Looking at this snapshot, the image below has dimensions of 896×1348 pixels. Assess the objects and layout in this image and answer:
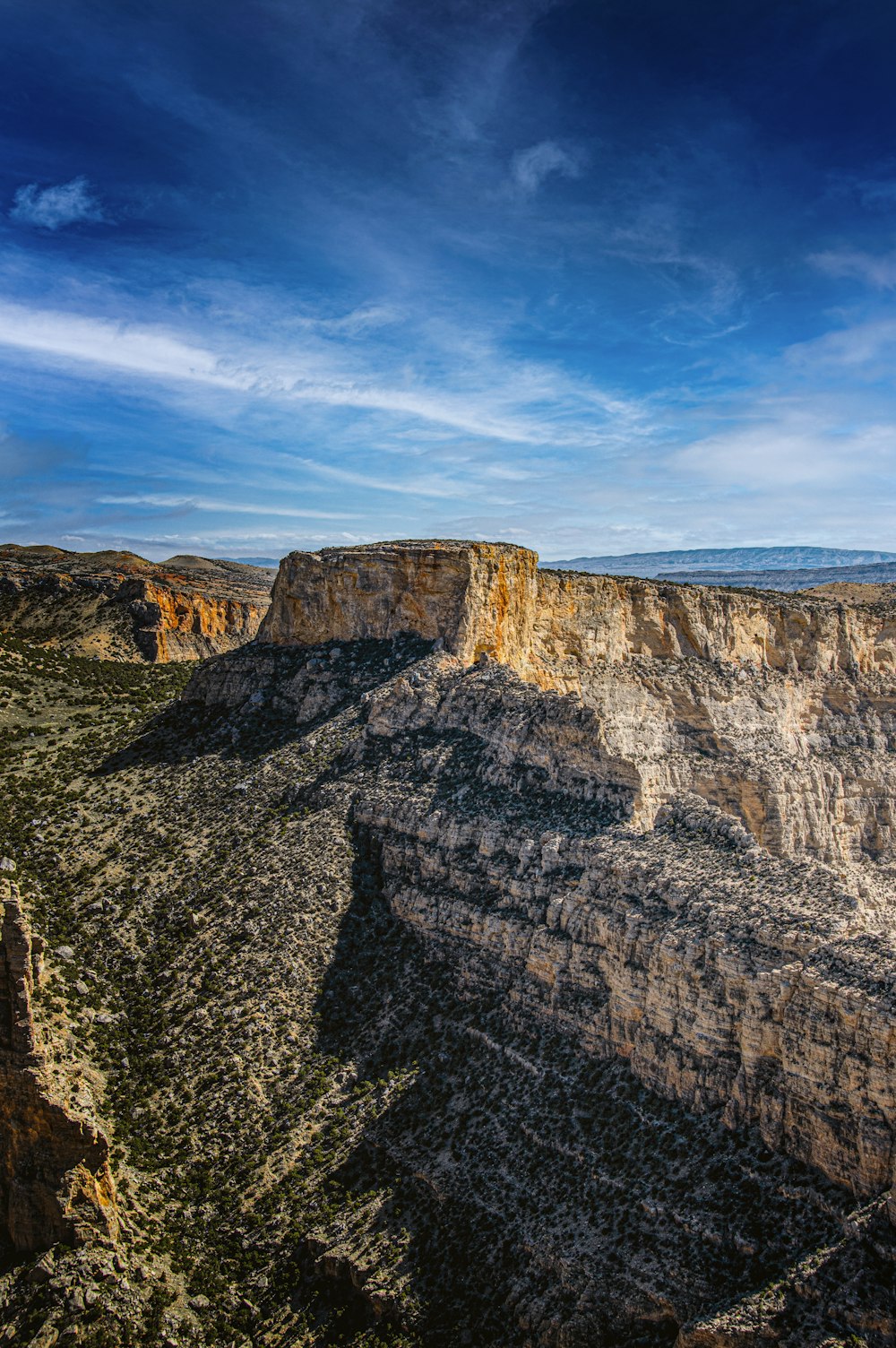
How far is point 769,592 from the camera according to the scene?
7744cm

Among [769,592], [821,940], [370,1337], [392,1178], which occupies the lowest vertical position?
[370,1337]

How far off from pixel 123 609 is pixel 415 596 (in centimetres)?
5906

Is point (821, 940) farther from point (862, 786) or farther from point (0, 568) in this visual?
point (0, 568)

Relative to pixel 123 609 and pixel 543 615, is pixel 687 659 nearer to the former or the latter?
pixel 543 615

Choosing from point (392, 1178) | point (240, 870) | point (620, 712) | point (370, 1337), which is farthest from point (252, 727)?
point (370, 1337)

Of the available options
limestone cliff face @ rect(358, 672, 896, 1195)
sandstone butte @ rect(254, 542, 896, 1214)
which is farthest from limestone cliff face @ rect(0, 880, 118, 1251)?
sandstone butte @ rect(254, 542, 896, 1214)

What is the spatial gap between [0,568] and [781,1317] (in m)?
117

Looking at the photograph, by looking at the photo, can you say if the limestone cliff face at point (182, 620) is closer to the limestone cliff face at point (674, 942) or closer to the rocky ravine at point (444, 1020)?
the rocky ravine at point (444, 1020)

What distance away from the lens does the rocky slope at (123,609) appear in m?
96.8

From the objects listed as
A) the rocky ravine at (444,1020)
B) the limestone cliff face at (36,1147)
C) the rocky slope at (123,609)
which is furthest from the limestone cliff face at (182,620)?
the limestone cliff face at (36,1147)

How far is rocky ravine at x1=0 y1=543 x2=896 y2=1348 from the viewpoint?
1007 inches

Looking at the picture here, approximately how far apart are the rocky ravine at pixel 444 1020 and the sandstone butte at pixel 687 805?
15 centimetres

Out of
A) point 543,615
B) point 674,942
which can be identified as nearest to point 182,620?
point 543,615

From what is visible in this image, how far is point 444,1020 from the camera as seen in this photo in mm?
35625
